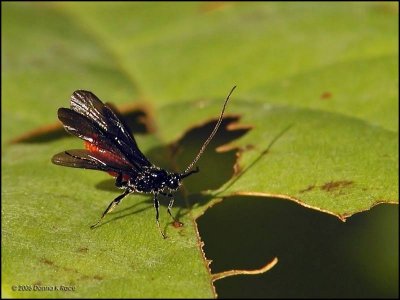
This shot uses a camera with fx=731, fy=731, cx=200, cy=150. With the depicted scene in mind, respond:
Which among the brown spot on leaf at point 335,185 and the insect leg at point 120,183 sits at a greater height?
the insect leg at point 120,183

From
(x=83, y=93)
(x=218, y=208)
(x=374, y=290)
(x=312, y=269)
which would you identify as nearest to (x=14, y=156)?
(x=83, y=93)

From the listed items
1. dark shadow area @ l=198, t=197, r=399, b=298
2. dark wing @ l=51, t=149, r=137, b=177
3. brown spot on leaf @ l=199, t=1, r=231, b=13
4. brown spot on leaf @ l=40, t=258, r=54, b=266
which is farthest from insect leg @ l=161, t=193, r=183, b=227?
brown spot on leaf @ l=199, t=1, r=231, b=13

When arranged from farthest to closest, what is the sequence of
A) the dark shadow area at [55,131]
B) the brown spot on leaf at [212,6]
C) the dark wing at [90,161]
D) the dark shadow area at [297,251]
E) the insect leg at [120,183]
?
the brown spot on leaf at [212,6]
the dark shadow area at [55,131]
the dark shadow area at [297,251]
the insect leg at [120,183]
the dark wing at [90,161]

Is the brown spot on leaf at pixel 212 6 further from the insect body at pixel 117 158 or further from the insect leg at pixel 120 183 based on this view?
the insect leg at pixel 120 183

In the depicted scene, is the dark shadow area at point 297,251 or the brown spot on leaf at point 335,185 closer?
the brown spot on leaf at point 335,185

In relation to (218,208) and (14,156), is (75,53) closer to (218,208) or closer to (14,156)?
(14,156)

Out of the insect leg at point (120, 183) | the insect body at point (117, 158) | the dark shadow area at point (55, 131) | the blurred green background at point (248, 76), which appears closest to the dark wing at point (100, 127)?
the insect body at point (117, 158)
